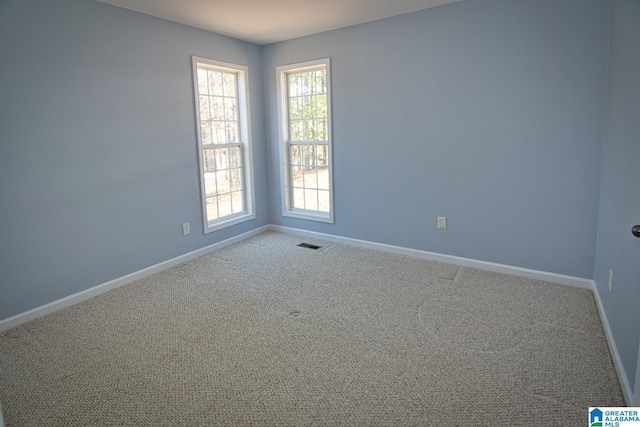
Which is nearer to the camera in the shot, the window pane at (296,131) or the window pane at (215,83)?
the window pane at (215,83)

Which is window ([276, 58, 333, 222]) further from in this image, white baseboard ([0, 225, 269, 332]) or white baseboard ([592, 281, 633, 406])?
white baseboard ([592, 281, 633, 406])

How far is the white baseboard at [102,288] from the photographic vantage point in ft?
9.43

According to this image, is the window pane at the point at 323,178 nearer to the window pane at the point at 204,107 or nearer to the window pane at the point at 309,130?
the window pane at the point at 309,130

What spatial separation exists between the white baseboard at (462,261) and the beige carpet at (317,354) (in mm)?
90

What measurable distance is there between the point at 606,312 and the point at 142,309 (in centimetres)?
333

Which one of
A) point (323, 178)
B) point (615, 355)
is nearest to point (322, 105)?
point (323, 178)

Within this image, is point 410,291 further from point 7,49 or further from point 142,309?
point 7,49

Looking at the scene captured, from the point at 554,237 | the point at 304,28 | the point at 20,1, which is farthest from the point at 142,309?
the point at 554,237

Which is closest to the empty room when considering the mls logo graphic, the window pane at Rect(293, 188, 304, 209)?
the mls logo graphic

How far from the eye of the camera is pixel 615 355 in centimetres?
221

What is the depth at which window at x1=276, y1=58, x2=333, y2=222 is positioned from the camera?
15.2 feet

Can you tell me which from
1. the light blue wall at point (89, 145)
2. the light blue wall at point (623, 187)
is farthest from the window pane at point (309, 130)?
the light blue wall at point (623, 187)
